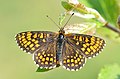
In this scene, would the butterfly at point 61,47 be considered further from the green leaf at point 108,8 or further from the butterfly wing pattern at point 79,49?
the green leaf at point 108,8

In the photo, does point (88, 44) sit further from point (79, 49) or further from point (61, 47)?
point (61, 47)

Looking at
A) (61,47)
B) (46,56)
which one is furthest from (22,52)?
(46,56)

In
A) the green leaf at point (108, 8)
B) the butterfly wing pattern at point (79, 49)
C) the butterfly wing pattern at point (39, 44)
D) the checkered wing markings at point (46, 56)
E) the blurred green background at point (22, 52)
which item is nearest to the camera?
the checkered wing markings at point (46, 56)

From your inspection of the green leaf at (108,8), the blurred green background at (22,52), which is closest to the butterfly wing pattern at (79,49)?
the green leaf at (108,8)

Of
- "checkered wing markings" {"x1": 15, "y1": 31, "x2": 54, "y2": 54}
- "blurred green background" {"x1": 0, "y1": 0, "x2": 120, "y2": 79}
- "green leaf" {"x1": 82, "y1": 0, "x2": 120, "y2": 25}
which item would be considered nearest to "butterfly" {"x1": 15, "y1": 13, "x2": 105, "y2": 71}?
"checkered wing markings" {"x1": 15, "y1": 31, "x2": 54, "y2": 54}

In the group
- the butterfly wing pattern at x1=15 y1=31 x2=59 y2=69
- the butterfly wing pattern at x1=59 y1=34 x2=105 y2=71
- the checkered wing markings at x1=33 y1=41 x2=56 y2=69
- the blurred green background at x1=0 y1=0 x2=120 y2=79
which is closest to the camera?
the checkered wing markings at x1=33 y1=41 x2=56 y2=69

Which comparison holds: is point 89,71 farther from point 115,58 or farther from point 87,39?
point 87,39

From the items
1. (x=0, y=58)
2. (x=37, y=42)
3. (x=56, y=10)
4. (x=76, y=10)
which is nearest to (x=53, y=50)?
(x=37, y=42)

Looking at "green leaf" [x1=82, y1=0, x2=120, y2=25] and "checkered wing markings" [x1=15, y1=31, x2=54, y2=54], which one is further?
"green leaf" [x1=82, y1=0, x2=120, y2=25]

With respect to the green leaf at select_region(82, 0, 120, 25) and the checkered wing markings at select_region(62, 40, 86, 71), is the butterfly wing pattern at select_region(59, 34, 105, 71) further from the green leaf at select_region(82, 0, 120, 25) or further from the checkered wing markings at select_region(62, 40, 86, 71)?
the green leaf at select_region(82, 0, 120, 25)
